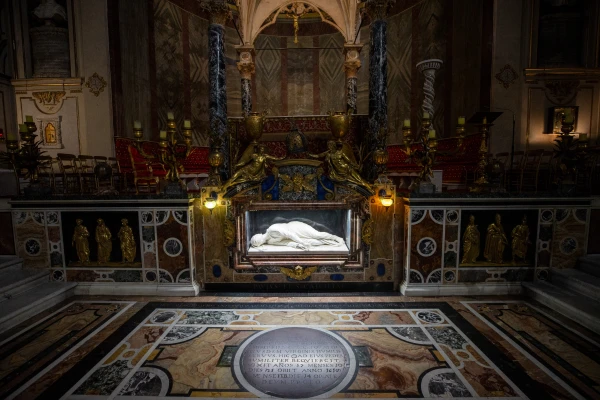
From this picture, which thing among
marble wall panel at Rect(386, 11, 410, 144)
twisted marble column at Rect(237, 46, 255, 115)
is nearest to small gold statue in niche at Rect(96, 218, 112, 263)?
twisted marble column at Rect(237, 46, 255, 115)

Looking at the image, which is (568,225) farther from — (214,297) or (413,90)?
(413,90)

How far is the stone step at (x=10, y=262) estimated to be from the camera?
13.6ft

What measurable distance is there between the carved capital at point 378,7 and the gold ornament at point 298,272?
542cm

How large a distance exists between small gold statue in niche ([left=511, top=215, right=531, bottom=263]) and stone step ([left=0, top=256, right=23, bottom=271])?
23.6 feet

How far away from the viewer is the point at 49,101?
8.78 meters

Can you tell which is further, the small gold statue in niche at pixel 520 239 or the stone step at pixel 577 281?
the small gold statue in niche at pixel 520 239

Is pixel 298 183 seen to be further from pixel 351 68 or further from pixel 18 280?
pixel 351 68

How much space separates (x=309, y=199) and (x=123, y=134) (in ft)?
24.2

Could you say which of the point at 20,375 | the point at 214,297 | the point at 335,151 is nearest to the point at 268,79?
the point at 335,151

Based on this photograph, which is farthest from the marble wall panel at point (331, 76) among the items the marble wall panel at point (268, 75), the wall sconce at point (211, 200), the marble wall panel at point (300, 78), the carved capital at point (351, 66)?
the wall sconce at point (211, 200)

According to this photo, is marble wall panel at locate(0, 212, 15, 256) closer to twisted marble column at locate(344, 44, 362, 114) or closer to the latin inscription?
the latin inscription

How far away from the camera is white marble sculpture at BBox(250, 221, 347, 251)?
14.3 ft

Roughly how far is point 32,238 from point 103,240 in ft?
3.70

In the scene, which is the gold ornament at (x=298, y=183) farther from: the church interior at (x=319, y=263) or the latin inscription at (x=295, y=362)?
the latin inscription at (x=295, y=362)
